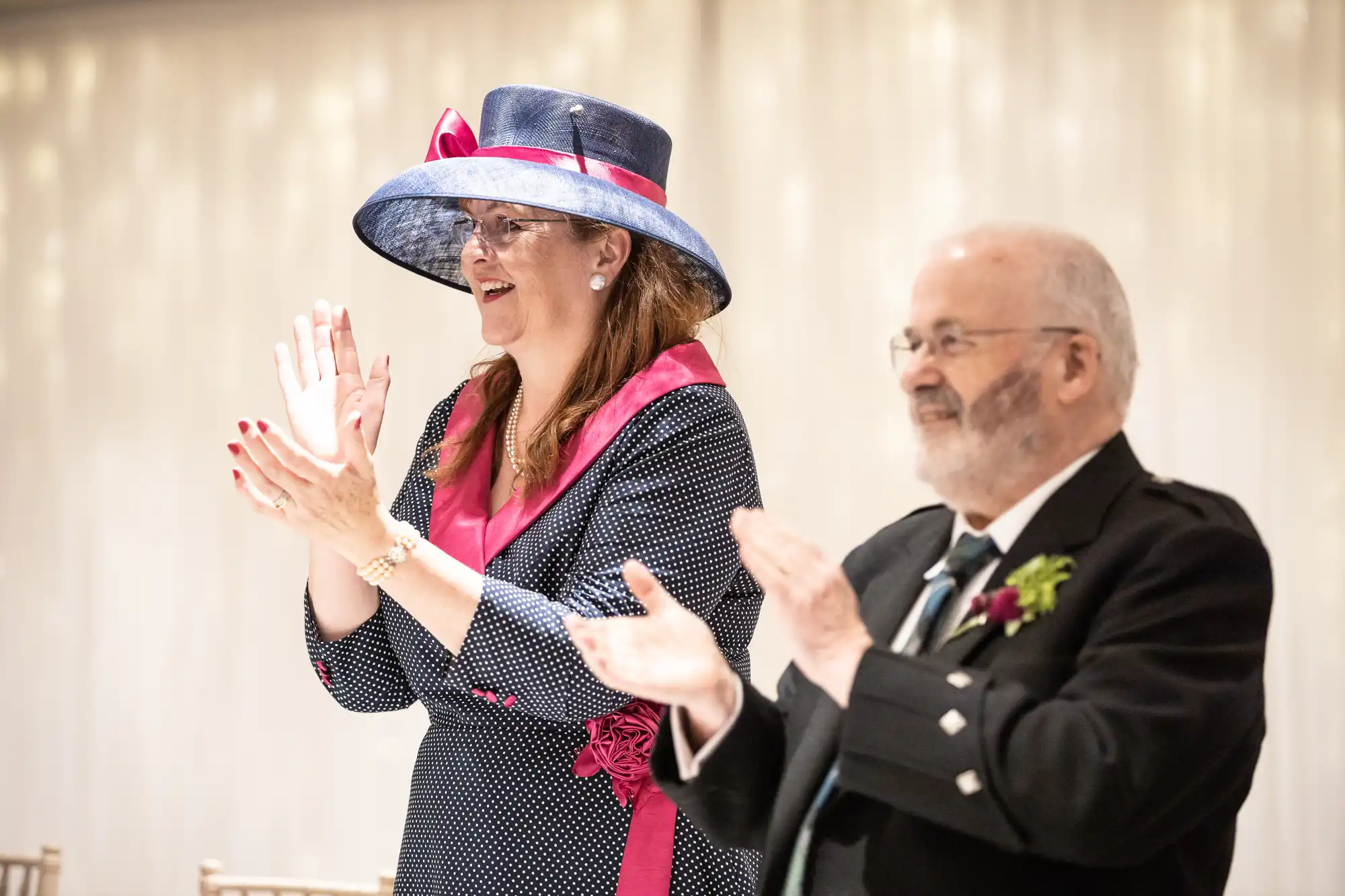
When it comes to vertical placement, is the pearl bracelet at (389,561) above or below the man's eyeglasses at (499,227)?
below

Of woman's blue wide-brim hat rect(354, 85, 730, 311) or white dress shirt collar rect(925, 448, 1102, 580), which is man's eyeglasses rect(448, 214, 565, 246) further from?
white dress shirt collar rect(925, 448, 1102, 580)

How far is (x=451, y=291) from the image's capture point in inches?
166

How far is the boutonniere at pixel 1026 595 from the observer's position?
122cm

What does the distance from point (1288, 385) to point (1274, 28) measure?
2.92 feet

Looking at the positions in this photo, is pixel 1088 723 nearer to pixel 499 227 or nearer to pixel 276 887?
pixel 499 227

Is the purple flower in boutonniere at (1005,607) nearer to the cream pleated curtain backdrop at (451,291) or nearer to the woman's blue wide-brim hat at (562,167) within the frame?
the woman's blue wide-brim hat at (562,167)

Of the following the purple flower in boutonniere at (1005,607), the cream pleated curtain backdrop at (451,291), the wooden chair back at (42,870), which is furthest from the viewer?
the cream pleated curtain backdrop at (451,291)

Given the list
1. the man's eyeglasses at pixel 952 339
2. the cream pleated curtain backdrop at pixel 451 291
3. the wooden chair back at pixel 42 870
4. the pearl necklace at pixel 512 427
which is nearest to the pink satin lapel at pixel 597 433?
the pearl necklace at pixel 512 427

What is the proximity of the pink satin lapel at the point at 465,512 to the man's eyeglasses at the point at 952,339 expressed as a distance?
2.73 feet

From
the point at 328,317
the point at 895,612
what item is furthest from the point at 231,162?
the point at 895,612

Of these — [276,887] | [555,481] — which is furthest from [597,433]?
[276,887]

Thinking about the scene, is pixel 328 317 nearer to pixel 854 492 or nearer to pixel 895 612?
pixel 895 612

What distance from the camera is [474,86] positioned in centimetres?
423

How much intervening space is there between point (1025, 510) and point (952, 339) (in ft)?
0.55
